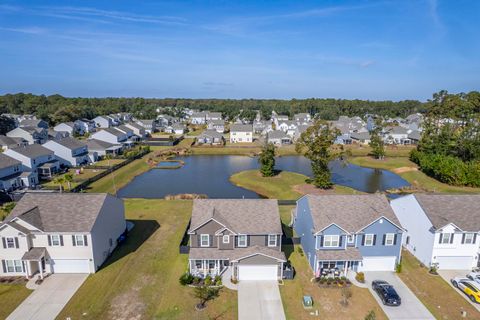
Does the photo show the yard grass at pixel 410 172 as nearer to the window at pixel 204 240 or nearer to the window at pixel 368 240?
the window at pixel 368 240

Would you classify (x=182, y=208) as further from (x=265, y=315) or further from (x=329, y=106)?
(x=329, y=106)

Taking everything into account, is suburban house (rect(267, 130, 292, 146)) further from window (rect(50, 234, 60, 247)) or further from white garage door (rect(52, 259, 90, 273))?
window (rect(50, 234, 60, 247))

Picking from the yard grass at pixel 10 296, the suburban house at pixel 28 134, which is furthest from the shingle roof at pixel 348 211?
the suburban house at pixel 28 134

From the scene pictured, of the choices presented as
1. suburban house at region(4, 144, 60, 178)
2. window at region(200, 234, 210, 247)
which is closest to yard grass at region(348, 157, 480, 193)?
window at region(200, 234, 210, 247)

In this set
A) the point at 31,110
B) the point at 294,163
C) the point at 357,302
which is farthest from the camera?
the point at 31,110

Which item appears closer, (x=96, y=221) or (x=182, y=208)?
(x=96, y=221)

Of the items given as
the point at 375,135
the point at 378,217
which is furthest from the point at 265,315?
the point at 375,135

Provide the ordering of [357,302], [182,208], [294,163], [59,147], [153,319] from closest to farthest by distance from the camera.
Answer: [153,319] < [357,302] < [182,208] < [59,147] < [294,163]

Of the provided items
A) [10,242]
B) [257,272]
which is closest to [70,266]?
[10,242]

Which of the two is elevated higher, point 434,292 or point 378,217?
point 378,217
